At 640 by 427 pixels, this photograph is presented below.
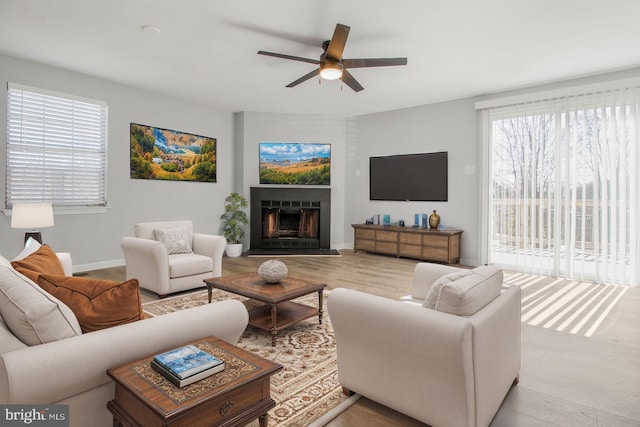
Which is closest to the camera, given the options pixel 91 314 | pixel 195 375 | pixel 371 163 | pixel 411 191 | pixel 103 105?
pixel 195 375

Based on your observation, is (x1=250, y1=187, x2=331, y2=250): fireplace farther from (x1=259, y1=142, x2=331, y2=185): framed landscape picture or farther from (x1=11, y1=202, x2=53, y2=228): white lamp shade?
(x1=11, y1=202, x2=53, y2=228): white lamp shade

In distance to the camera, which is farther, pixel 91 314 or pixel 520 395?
pixel 520 395

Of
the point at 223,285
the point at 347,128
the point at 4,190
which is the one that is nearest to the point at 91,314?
the point at 223,285

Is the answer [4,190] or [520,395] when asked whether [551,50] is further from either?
[4,190]

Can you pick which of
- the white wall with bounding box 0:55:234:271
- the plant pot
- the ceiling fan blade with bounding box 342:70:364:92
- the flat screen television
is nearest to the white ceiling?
the white wall with bounding box 0:55:234:271

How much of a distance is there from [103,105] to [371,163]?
4.76 metres

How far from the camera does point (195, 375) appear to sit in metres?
1.24

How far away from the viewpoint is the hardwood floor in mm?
1896

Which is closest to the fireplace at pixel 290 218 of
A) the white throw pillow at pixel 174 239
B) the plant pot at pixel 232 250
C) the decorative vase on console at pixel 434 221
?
the plant pot at pixel 232 250

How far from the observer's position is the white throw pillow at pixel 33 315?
129 cm

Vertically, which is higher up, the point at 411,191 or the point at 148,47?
the point at 148,47

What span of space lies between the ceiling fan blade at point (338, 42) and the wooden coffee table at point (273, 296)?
2180mm

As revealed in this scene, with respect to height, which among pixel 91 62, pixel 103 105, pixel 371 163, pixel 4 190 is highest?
pixel 91 62

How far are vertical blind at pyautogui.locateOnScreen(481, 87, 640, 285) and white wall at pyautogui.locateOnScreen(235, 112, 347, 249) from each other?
2.86m
